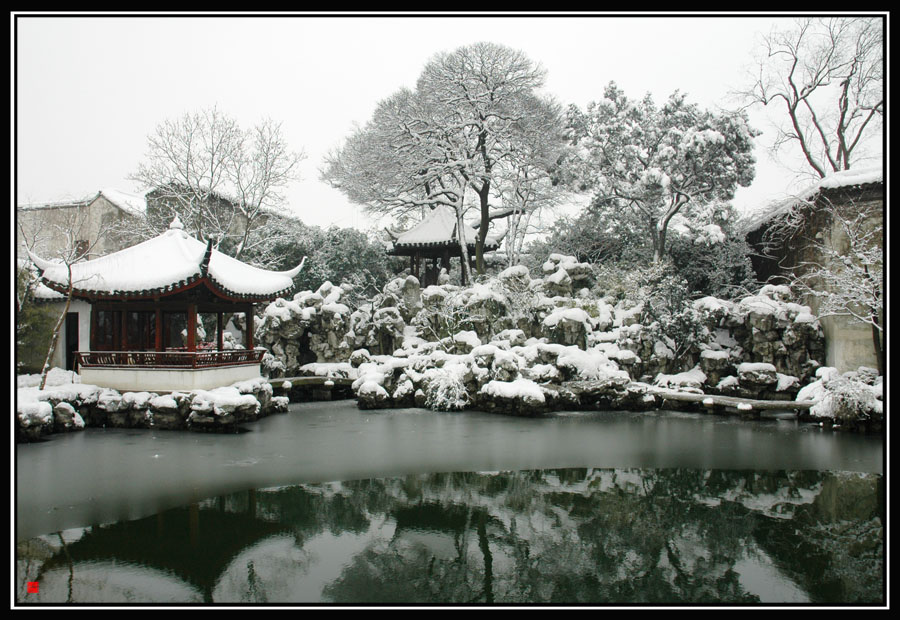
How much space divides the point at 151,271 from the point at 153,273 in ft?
0.40

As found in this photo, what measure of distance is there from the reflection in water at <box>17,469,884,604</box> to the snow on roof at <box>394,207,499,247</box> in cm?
1325

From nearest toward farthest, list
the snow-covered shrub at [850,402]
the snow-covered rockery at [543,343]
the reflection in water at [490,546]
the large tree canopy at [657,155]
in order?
the reflection in water at [490,546] < the snow-covered shrub at [850,402] < the snow-covered rockery at [543,343] < the large tree canopy at [657,155]

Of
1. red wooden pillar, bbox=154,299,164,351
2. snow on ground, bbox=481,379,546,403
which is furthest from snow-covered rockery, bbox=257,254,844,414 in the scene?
red wooden pillar, bbox=154,299,164,351

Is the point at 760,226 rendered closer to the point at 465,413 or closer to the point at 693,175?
the point at 693,175

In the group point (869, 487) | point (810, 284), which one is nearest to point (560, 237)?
point (810, 284)

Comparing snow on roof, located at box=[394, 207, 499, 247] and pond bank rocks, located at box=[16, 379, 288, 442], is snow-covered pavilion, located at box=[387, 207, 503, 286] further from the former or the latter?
pond bank rocks, located at box=[16, 379, 288, 442]

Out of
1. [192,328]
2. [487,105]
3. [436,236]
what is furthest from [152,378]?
[487,105]

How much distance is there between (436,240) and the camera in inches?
736

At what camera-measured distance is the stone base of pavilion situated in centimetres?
1035

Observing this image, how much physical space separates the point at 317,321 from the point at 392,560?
1188cm

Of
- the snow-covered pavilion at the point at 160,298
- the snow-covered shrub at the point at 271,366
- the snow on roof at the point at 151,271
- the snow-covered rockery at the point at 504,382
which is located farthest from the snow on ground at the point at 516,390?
the snow-covered shrub at the point at 271,366

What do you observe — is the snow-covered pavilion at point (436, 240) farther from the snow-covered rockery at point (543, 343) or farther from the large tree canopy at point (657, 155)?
the large tree canopy at point (657, 155)

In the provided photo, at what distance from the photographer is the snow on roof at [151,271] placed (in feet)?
33.9

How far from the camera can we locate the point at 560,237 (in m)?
19.3
